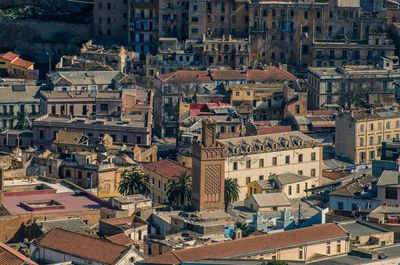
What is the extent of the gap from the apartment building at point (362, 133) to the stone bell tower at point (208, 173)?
26216 millimetres

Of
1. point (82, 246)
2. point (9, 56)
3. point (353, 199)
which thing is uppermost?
point (9, 56)

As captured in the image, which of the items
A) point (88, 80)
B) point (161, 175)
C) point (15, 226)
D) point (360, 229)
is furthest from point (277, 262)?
point (88, 80)

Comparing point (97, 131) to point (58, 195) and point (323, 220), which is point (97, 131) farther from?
point (323, 220)

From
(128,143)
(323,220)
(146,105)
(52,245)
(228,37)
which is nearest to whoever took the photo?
(52,245)

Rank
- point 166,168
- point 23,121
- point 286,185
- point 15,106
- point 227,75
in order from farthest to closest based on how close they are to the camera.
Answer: point 227,75, point 15,106, point 23,121, point 286,185, point 166,168

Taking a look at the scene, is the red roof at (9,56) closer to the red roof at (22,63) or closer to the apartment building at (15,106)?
the red roof at (22,63)

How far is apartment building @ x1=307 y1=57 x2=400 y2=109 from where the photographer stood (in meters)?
172

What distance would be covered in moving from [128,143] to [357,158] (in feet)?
56.1

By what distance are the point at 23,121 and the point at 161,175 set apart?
27134mm

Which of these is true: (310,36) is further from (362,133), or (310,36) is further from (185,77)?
(362,133)

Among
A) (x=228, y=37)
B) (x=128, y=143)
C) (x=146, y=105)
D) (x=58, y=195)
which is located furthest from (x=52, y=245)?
(x=228, y=37)

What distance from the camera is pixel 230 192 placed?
139 m

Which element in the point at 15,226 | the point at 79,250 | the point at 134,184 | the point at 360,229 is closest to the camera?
the point at 79,250

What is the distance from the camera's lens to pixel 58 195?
443 feet
